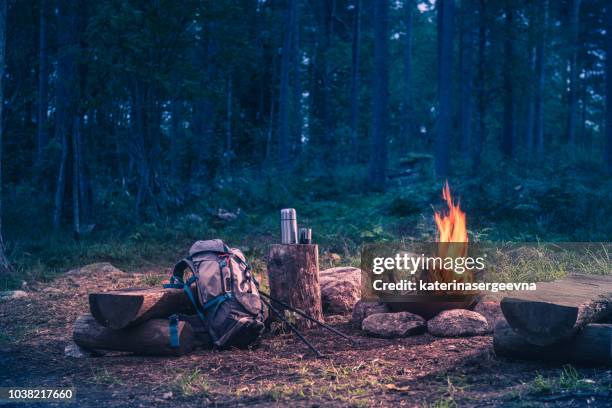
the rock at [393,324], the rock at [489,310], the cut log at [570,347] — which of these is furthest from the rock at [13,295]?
the cut log at [570,347]

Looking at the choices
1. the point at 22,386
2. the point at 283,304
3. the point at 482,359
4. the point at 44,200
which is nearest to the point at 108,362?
the point at 22,386

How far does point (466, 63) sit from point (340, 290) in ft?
63.3

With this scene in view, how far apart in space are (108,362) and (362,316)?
256 centimetres

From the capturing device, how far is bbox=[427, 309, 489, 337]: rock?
5523 mm

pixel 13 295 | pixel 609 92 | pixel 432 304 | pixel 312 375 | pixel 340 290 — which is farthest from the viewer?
pixel 609 92

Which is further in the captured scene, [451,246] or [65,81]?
[65,81]

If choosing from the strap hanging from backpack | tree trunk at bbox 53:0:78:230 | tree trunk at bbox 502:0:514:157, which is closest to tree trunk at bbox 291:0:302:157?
tree trunk at bbox 502:0:514:157

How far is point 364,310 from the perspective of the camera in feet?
20.1

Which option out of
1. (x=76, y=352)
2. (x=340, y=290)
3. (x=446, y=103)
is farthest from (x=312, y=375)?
(x=446, y=103)

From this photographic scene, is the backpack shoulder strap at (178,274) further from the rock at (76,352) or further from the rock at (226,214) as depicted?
the rock at (226,214)

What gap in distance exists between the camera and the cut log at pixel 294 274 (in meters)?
5.96

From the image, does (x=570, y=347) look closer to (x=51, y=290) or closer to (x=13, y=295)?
(x=51, y=290)

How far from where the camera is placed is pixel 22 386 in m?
4.37

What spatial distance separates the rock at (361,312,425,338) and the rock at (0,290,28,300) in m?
4.64
